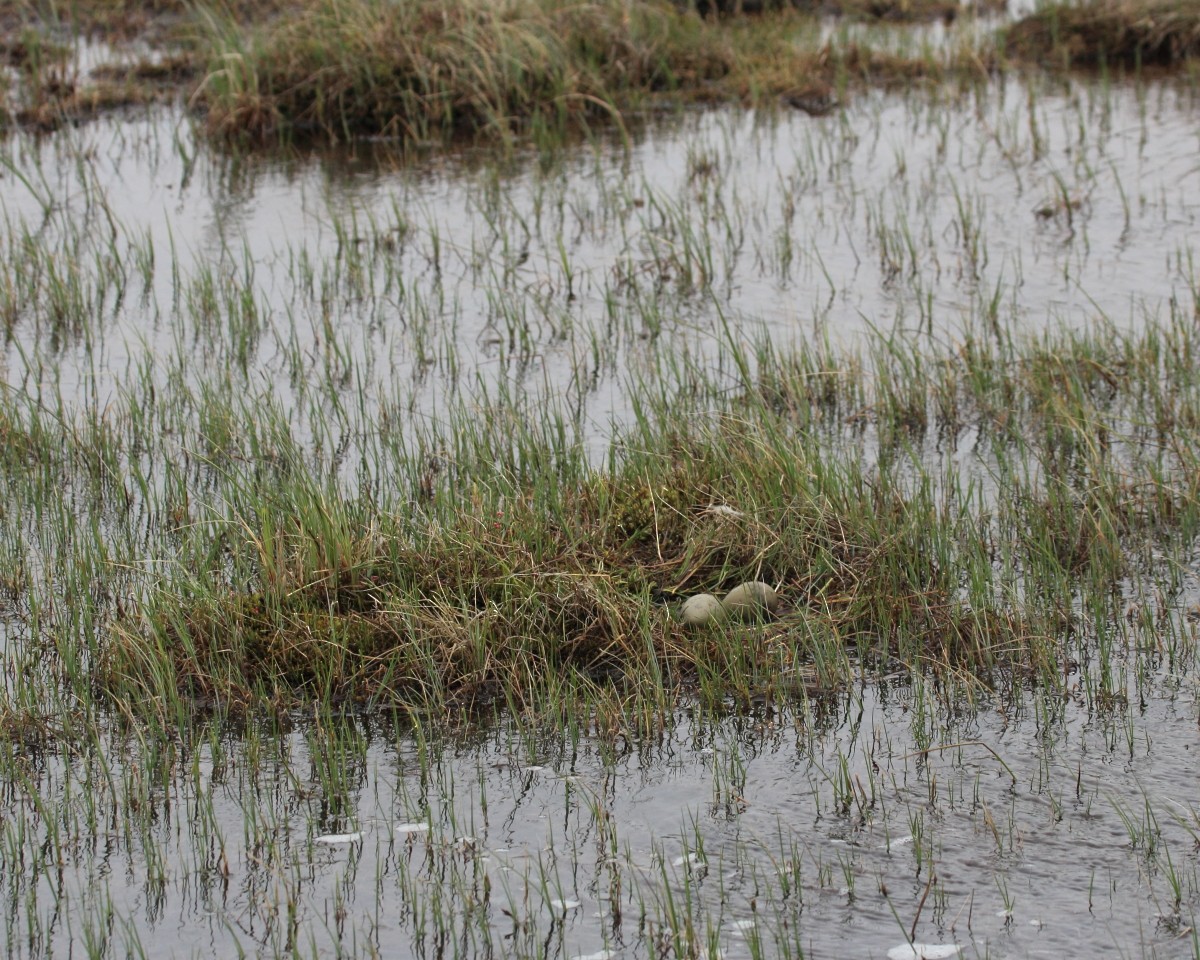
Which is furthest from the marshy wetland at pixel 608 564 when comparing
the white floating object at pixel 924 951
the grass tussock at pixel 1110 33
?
the grass tussock at pixel 1110 33

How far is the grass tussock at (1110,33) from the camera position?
12.5m

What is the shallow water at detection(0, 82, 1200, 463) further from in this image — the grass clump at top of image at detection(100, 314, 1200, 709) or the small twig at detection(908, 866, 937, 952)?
the small twig at detection(908, 866, 937, 952)

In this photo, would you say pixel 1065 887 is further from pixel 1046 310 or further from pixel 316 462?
pixel 1046 310

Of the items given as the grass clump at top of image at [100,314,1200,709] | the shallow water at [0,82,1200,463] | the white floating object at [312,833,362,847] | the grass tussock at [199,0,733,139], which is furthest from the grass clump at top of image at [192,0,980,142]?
the white floating object at [312,833,362,847]

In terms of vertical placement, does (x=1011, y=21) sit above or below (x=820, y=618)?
above

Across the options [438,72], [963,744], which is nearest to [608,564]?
[963,744]

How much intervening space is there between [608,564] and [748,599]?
1.48ft

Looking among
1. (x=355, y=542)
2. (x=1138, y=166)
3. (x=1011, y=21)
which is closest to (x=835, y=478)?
(x=355, y=542)

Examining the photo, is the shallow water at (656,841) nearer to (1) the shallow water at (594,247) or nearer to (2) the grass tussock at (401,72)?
(1) the shallow water at (594,247)

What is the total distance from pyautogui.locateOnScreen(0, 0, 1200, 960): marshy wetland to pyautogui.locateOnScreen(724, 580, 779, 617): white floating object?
45 mm

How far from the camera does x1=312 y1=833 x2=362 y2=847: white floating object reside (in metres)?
3.48

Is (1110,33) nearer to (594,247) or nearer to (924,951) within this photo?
(594,247)

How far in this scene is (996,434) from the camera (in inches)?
224

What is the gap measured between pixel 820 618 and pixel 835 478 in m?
0.78
